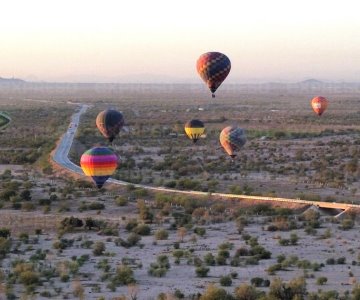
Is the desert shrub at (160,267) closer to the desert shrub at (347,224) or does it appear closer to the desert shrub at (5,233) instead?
the desert shrub at (5,233)

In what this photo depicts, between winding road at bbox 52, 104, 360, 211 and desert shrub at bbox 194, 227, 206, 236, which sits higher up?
winding road at bbox 52, 104, 360, 211

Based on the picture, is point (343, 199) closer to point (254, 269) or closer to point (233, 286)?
point (254, 269)

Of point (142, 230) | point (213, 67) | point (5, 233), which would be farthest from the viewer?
point (213, 67)

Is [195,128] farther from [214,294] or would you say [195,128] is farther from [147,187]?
[214,294]

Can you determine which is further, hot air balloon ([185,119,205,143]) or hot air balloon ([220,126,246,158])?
hot air balloon ([185,119,205,143])

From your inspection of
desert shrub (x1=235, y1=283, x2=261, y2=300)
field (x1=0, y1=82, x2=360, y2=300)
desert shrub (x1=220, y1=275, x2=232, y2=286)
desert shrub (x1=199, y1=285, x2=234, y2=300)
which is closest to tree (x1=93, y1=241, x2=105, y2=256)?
field (x1=0, y1=82, x2=360, y2=300)

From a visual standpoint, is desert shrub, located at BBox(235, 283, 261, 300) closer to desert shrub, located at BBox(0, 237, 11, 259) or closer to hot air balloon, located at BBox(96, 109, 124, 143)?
desert shrub, located at BBox(0, 237, 11, 259)

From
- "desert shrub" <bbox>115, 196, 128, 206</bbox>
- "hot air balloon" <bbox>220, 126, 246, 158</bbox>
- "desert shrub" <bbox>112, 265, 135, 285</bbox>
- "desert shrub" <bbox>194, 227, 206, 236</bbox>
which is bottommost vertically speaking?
"desert shrub" <bbox>112, 265, 135, 285</bbox>

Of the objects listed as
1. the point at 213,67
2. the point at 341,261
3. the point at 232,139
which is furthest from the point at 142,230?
the point at 213,67

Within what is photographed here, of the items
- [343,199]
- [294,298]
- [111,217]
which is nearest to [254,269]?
[294,298]

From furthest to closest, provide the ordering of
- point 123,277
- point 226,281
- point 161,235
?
point 161,235
point 123,277
point 226,281
